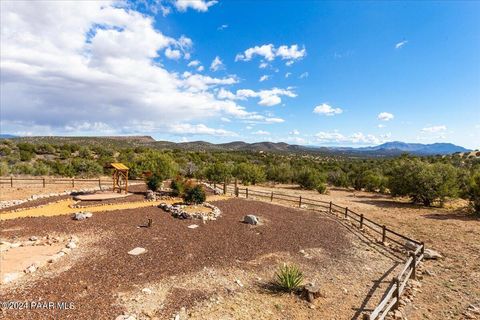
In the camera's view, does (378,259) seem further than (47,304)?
Yes

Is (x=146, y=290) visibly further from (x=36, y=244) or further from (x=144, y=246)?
(x=36, y=244)

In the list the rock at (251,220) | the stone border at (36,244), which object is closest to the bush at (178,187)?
the rock at (251,220)

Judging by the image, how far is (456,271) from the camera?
37.6ft

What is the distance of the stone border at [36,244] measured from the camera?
30.6 feet

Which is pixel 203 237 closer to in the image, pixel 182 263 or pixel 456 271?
pixel 182 263

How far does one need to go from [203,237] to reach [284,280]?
5.98 meters

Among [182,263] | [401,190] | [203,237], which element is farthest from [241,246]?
[401,190]

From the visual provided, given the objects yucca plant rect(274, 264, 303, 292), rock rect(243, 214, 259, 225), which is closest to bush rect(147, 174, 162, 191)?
rock rect(243, 214, 259, 225)

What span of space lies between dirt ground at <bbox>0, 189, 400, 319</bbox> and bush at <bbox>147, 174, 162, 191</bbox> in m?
7.91

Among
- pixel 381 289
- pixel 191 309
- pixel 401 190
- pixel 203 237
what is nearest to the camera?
pixel 191 309

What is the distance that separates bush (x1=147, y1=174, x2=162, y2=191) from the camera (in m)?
25.7

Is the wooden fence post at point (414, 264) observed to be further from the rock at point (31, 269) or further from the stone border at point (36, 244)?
the rock at point (31, 269)

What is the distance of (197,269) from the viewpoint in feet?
34.9

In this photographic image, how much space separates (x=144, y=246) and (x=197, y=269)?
3.38 metres
